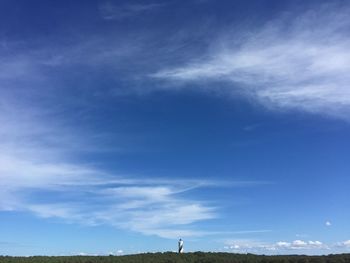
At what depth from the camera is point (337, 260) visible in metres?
121

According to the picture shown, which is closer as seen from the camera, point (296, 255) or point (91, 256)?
point (296, 255)

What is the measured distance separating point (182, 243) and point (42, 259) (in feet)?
117

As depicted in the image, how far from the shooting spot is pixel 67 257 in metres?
143

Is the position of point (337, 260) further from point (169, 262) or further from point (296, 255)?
point (169, 262)

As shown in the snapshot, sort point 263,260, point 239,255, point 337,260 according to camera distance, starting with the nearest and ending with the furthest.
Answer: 1. point 337,260
2. point 263,260
3. point 239,255

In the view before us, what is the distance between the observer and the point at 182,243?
138m

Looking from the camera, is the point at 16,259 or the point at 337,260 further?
the point at 16,259

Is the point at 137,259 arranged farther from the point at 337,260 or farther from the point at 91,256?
the point at 337,260

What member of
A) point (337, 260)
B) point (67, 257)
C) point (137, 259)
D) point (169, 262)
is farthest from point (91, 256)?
point (337, 260)

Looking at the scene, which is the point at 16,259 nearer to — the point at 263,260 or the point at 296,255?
the point at 263,260

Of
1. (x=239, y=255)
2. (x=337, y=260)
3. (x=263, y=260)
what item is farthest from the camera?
(x=239, y=255)

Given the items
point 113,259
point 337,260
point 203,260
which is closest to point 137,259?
point 113,259

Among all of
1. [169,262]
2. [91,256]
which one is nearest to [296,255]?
[169,262]

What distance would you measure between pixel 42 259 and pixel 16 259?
253 inches
